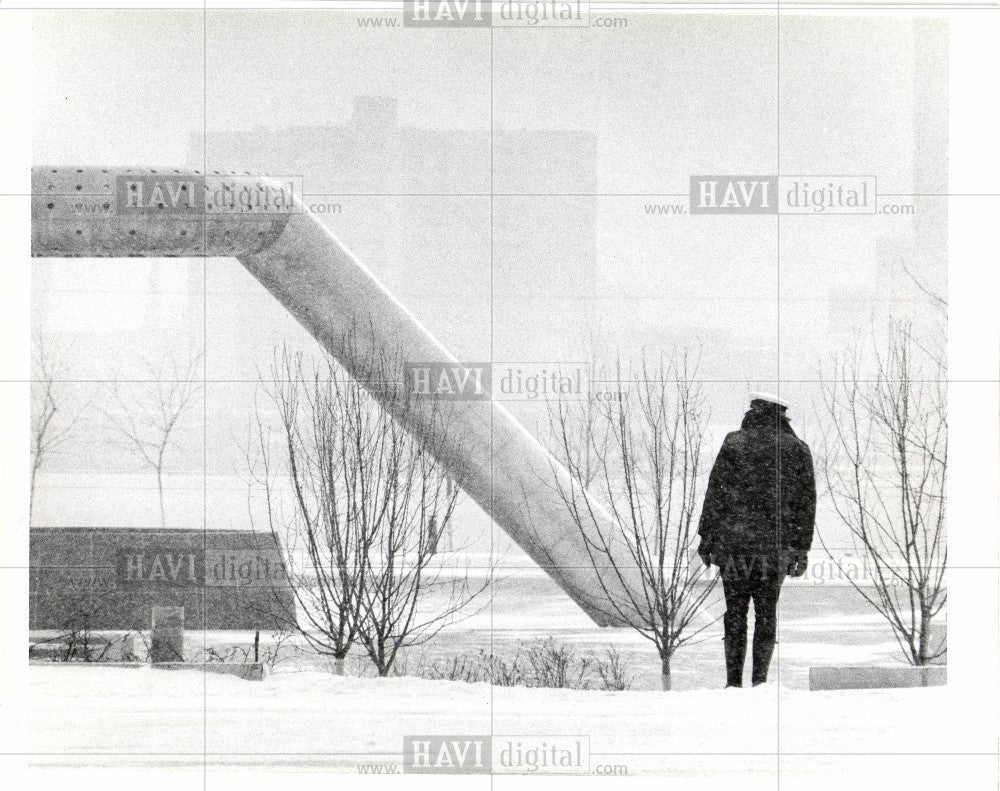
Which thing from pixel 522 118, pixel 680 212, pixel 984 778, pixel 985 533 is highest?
pixel 522 118

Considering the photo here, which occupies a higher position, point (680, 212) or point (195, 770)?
point (680, 212)

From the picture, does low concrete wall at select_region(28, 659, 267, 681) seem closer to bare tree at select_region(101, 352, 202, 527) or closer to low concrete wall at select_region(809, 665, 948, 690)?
bare tree at select_region(101, 352, 202, 527)

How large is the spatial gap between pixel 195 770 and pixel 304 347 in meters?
2.20

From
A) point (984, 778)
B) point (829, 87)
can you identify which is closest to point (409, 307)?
point (829, 87)

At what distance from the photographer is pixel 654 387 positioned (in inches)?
270

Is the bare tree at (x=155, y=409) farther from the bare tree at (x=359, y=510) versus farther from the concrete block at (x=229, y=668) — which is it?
the concrete block at (x=229, y=668)

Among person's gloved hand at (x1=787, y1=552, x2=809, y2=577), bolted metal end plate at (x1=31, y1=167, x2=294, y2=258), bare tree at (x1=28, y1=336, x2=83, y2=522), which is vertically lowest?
person's gloved hand at (x1=787, y1=552, x2=809, y2=577)

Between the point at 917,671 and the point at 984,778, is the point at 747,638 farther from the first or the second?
the point at 984,778

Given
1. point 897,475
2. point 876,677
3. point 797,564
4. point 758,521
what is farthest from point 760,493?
point 876,677

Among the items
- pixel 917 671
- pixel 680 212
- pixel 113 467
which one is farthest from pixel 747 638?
pixel 113 467

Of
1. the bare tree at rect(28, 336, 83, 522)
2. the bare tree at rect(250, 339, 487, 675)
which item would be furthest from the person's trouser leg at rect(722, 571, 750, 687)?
the bare tree at rect(28, 336, 83, 522)

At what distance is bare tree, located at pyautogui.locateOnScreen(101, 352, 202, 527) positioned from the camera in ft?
22.4

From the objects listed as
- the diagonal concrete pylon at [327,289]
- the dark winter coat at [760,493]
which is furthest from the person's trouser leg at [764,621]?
the diagonal concrete pylon at [327,289]

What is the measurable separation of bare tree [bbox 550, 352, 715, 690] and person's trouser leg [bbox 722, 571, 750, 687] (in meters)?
0.10
